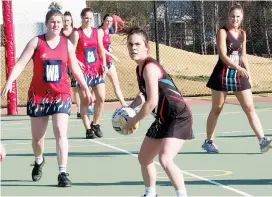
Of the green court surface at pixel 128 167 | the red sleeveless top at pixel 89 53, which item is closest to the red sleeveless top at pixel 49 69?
the green court surface at pixel 128 167

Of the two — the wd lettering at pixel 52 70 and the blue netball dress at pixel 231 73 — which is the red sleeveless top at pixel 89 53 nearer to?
the blue netball dress at pixel 231 73

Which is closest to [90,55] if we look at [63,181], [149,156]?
[63,181]

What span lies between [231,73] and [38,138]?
280 cm

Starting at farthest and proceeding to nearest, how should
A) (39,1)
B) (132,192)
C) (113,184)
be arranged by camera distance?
1. (39,1)
2. (113,184)
3. (132,192)

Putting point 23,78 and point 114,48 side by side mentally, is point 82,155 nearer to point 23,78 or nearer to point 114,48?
point 23,78

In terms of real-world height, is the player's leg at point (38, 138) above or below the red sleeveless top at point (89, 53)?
below

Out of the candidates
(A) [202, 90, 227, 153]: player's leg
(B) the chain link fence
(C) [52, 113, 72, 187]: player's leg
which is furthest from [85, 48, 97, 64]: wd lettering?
(B) the chain link fence

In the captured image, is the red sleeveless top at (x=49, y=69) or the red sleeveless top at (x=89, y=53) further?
the red sleeveless top at (x=89, y=53)

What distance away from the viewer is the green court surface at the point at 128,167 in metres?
8.08

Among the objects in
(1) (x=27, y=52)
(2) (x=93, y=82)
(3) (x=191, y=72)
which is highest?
(1) (x=27, y=52)

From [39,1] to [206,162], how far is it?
25.4 m

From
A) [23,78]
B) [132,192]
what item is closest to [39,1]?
[23,78]

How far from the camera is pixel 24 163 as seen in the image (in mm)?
10273

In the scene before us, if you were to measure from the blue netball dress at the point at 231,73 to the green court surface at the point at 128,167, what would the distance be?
0.90 meters
